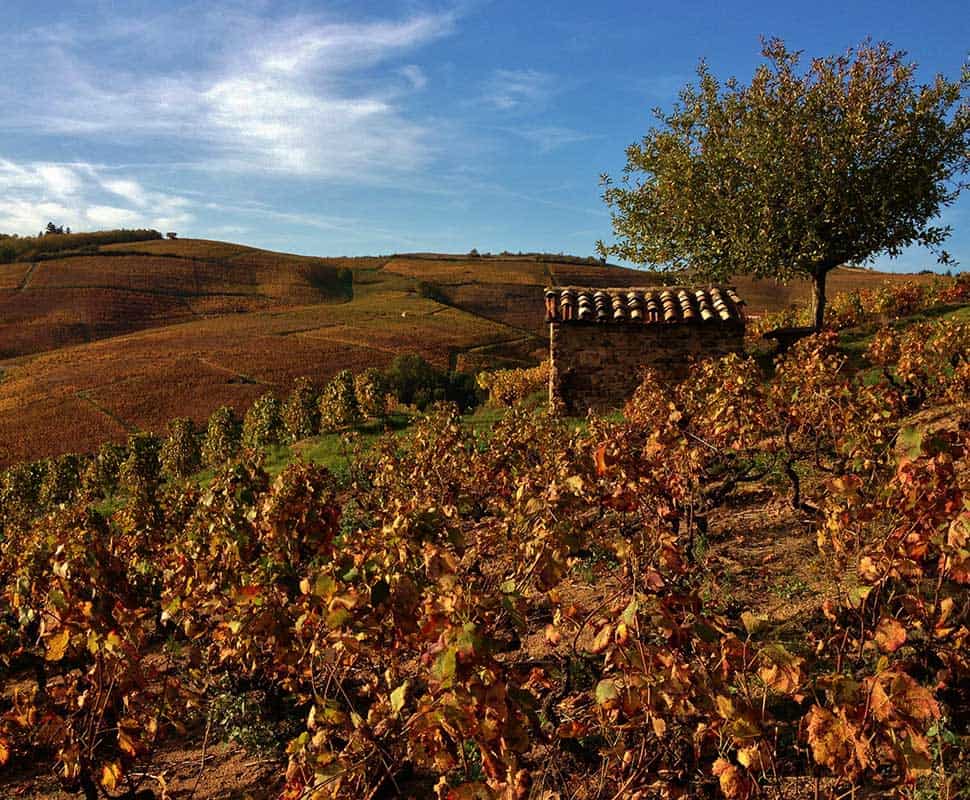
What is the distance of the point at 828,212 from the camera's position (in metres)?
18.8

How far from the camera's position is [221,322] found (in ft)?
212

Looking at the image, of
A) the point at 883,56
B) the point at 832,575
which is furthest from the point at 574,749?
the point at 883,56

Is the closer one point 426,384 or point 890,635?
point 890,635

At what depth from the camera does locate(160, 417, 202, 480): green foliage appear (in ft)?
75.6

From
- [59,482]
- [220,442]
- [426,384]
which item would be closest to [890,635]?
[220,442]

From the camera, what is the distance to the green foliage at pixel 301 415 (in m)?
23.5

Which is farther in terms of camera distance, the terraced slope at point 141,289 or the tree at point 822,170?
the terraced slope at point 141,289

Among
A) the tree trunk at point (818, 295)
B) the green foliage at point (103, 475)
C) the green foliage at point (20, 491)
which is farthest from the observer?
the green foliage at point (103, 475)

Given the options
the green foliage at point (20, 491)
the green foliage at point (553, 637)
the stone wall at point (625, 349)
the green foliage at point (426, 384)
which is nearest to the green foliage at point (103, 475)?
the green foliage at point (20, 491)

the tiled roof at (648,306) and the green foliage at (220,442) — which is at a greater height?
the tiled roof at (648,306)

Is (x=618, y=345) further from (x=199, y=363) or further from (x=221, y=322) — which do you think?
(x=221, y=322)

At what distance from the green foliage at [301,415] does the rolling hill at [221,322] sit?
1488 cm

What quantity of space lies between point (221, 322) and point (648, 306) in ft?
186

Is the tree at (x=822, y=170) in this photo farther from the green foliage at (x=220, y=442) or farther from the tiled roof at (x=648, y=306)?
the green foliage at (x=220, y=442)
